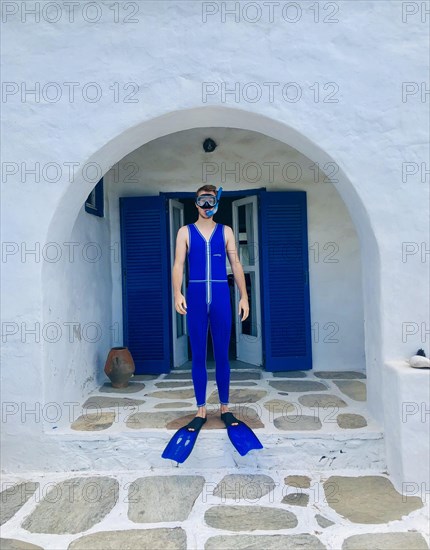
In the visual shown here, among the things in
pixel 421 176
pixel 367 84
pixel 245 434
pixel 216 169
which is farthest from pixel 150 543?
pixel 216 169

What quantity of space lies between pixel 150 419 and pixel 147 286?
6.53 feet

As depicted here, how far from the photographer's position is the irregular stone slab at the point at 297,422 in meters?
3.39

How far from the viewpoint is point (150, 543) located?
252 cm

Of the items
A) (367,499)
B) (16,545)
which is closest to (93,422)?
Answer: (16,545)

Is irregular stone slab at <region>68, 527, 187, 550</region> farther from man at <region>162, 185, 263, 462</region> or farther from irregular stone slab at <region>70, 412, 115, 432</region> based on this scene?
irregular stone slab at <region>70, 412, 115, 432</region>

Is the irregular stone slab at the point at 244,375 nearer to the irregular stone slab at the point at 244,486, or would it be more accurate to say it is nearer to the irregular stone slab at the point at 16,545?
the irregular stone slab at the point at 244,486

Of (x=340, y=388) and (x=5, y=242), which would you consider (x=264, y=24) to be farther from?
(x=340, y=388)

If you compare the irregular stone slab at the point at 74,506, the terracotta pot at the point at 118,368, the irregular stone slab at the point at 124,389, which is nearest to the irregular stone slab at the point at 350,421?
the irregular stone slab at the point at 74,506

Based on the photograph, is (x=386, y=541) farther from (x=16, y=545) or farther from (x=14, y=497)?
(x=14, y=497)

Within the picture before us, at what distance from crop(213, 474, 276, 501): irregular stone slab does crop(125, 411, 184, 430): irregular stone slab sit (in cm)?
65

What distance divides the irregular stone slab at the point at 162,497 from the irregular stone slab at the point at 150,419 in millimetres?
391

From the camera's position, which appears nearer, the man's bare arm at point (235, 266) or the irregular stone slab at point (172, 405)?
the man's bare arm at point (235, 266)

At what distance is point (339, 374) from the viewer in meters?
5.02

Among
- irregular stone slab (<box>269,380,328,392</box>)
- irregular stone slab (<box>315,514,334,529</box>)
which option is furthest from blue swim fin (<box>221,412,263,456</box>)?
irregular stone slab (<box>269,380,328,392</box>)
